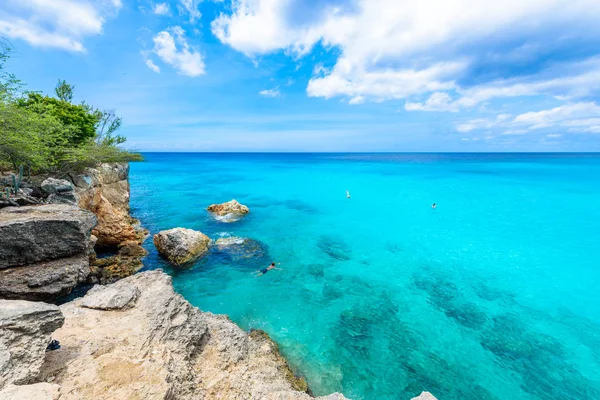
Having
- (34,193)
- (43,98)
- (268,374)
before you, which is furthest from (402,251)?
(43,98)

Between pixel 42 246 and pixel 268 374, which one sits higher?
pixel 42 246

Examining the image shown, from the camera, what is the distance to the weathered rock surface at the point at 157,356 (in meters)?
5.55

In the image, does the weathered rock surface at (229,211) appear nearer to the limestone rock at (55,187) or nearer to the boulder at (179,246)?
the boulder at (179,246)

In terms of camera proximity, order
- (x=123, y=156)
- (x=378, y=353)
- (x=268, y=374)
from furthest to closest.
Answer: (x=123, y=156) → (x=378, y=353) → (x=268, y=374)

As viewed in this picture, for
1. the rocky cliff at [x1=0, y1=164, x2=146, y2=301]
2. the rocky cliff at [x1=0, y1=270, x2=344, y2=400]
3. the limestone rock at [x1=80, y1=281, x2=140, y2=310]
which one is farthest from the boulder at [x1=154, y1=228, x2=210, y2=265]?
the limestone rock at [x1=80, y1=281, x2=140, y2=310]

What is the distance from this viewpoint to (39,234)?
10422 millimetres

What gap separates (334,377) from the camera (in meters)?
9.95

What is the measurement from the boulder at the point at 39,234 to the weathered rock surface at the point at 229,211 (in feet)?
52.4

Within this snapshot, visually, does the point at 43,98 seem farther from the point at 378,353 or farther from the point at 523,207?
the point at 523,207

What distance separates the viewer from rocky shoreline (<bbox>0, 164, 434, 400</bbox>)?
5371 mm

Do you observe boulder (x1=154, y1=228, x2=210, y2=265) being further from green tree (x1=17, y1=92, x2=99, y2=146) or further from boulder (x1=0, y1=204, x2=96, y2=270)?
green tree (x1=17, y1=92, x2=99, y2=146)

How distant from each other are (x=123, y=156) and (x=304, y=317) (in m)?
23.8

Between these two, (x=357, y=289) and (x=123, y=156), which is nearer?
(x=357, y=289)

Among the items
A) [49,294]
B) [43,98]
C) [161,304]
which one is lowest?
[49,294]
